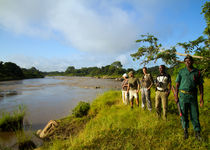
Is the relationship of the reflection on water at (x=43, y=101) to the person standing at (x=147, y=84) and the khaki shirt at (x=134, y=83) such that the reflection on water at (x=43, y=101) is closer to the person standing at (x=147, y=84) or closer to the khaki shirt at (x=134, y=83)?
the khaki shirt at (x=134, y=83)

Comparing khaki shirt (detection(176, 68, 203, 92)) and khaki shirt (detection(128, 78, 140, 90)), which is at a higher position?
khaki shirt (detection(176, 68, 203, 92))

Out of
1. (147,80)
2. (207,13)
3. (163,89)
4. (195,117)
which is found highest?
(207,13)

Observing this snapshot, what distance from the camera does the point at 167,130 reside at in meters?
3.20

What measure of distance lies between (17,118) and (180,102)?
716 cm

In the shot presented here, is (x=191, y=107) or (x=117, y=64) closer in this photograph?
(x=191, y=107)

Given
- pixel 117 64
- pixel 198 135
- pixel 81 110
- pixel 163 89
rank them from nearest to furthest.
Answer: pixel 198 135
pixel 163 89
pixel 81 110
pixel 117 64

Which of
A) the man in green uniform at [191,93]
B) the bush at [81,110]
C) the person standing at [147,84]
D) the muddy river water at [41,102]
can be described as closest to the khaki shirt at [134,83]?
the person standing at [147,84]

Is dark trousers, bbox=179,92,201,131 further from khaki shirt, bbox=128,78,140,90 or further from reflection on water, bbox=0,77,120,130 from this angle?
reflection on water, bbox=0,77,120,130

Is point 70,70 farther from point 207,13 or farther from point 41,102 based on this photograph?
point 207,13

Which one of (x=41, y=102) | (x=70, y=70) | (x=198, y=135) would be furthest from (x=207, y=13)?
(x=70, y=70)

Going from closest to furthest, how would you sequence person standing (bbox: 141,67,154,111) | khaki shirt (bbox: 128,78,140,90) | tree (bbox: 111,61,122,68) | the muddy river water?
person standing (bbox: 141,67,154,111) < khaki shirt (bbox: 128,78,140,90) < the muddy river water < tree (bbox: 111,61,122,68)

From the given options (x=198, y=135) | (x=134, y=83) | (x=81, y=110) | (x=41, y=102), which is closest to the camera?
(x=198, y=135)

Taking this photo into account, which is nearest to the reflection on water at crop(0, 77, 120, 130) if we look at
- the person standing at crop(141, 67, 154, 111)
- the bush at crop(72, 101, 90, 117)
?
the bush at crop(72, 101, 90, 117)

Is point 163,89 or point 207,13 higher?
point 207,13
